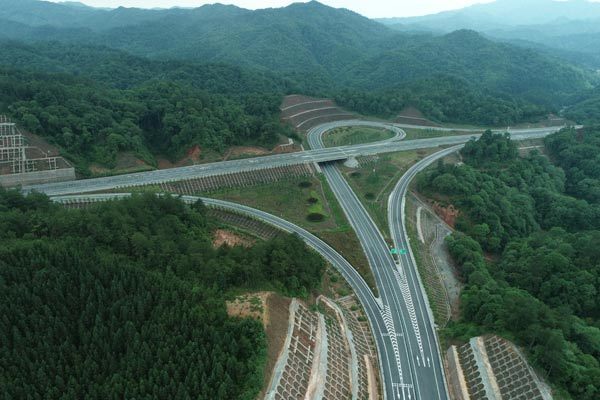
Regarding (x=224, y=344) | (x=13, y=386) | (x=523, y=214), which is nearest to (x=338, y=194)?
(x=523, y=214)

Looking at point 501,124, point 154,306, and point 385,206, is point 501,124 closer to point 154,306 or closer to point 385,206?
point 385,206

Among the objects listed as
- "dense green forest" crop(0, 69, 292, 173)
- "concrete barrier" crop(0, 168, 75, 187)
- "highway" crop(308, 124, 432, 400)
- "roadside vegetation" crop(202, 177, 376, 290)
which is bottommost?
"highway" crop(308, 124, 432, 400)

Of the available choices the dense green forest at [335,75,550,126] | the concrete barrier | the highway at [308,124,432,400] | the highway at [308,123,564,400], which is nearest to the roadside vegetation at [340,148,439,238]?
the highway at [308,123,564,400]

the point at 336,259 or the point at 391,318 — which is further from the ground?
the point at 336,259

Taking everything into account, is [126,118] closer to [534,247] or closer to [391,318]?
[391,318]

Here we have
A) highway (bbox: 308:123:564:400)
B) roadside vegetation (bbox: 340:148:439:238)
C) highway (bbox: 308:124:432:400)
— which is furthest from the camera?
roadside vegetation (bbox: 340:148:439:238)

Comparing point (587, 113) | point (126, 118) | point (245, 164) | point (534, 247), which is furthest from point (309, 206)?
point (587, 113)

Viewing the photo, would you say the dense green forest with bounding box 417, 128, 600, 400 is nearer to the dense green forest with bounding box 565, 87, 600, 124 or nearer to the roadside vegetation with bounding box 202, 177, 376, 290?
the roadside vegetation with bounding box 202, 177, 376, 290

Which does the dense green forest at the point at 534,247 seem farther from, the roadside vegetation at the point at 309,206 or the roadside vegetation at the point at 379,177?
the roadside vegetation at the point at 309,206
